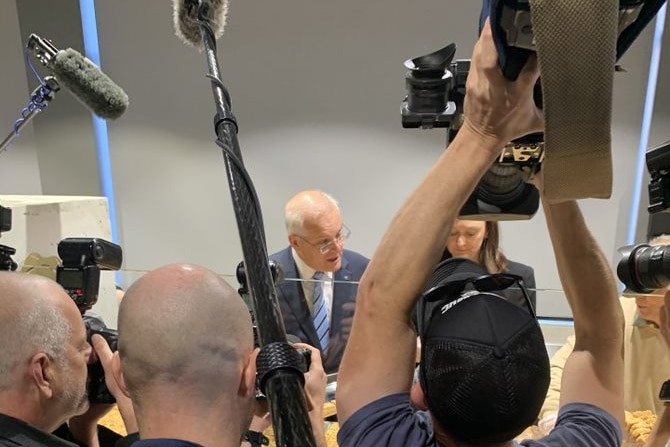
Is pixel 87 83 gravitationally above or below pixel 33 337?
above

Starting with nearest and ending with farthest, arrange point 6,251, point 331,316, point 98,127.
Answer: point 6,251 → point 331,316 → point 98,127

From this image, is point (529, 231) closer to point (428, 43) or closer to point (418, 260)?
point (428, 43)

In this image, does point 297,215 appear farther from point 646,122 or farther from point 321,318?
point 646,122

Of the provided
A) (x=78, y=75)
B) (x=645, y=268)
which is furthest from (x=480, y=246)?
(x=78, y=75)

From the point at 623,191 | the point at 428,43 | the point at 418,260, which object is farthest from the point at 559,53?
the point at 623,191

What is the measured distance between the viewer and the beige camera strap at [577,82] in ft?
1.05

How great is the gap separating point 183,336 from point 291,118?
218 cm

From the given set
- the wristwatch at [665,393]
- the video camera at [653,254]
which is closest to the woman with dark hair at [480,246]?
the wristwatch at [665,393]

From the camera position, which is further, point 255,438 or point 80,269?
point 80,269

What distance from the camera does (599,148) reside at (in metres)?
0.36

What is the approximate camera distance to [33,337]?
2.77ft

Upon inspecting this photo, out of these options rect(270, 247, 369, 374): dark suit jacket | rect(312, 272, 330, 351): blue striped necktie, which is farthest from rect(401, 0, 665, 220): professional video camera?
rect(312, 272, 330, 351): blue striped necktie

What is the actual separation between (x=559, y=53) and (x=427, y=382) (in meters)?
0.38

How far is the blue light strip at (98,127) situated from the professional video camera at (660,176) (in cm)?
239
